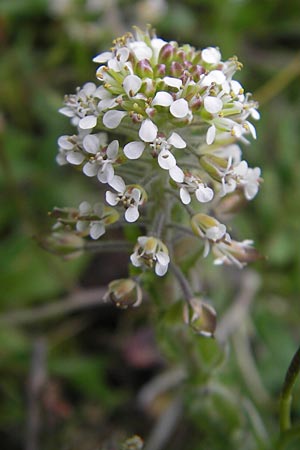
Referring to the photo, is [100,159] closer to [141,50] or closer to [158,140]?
[158,140]

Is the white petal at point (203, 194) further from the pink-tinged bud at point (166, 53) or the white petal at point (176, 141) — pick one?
the pink-tinged bud at point (166, 53)

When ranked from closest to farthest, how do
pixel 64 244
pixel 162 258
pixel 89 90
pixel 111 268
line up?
pixel 162 258, pixel 89 90, pixel 64 244, pixel 111 268

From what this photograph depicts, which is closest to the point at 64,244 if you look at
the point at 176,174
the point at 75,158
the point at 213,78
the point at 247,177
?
the point at 75,158

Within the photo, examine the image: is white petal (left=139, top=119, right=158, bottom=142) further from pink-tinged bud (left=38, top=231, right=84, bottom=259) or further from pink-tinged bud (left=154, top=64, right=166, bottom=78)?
pink-tinged bud (left=38, top=231, right=84, bottom=259)

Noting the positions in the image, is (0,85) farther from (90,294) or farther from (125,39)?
(125,39)

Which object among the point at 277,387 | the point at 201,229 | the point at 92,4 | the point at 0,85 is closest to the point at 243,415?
the point at 277,387
